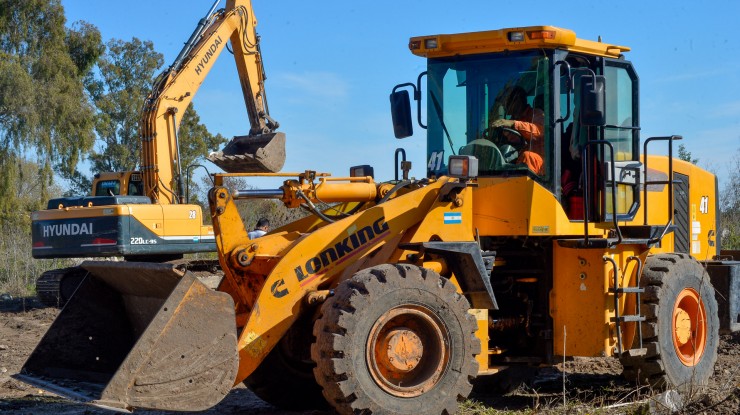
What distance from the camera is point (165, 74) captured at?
696 inches

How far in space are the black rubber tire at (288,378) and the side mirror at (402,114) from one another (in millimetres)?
2379

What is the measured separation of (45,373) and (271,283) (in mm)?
2101

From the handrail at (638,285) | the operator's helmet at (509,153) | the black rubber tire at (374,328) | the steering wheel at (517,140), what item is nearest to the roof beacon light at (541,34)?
the steering wheel at (517,140)

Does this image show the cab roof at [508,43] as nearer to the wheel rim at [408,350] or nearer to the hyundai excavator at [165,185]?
the wheel rim at [408,350]

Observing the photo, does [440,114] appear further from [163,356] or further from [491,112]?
[163,356]

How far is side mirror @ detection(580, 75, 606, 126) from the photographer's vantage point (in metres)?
7.79

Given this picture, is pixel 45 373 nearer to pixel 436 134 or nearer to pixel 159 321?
pixel 159 321

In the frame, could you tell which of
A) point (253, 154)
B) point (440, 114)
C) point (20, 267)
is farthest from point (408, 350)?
point (20, 267)

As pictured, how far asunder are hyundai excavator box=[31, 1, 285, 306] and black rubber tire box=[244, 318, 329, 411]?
23.6 ft

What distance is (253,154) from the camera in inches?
673

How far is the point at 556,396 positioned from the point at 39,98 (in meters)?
29.8

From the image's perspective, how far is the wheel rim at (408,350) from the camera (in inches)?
271

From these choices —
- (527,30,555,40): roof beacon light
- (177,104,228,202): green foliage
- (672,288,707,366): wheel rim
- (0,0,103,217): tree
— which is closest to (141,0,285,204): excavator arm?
(527,30,555,40): roof beacon light

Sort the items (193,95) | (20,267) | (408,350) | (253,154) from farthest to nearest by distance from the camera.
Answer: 1. (20,267)
2. (193,95)
3. (253,154)
4. (408,350)
